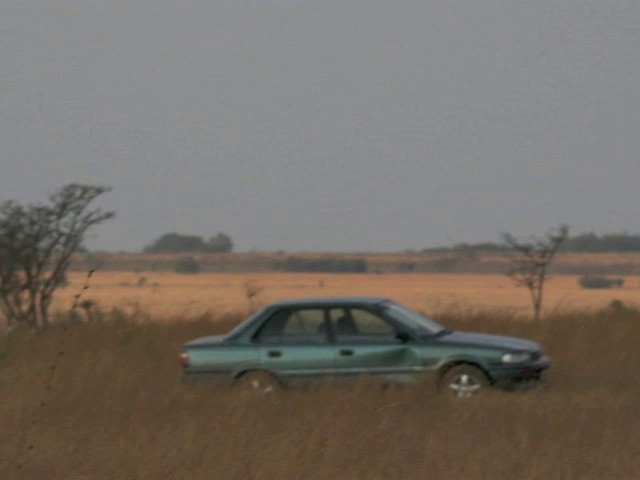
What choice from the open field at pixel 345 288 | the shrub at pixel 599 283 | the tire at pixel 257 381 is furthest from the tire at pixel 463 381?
the shrub at pixel 599 283

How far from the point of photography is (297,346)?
15250 millimetres

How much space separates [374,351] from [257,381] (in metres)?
1.30

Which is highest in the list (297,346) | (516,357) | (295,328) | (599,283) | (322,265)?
(322,265)

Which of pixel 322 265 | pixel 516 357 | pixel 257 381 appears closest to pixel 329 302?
pixel 257 381

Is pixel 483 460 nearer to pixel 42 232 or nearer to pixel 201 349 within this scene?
pixel 201 349

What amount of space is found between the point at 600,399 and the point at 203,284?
223 feet

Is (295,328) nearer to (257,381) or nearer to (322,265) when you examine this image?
(257,381)

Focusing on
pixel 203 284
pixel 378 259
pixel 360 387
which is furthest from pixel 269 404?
pixel 378 259

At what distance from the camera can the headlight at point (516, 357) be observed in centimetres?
1500

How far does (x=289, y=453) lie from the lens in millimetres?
10805

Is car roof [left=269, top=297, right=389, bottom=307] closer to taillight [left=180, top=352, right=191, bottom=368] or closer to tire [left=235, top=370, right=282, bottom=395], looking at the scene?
tire [left=235, top=370, right=282, bottom=395]

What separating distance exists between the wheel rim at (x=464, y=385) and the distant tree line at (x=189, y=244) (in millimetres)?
98733

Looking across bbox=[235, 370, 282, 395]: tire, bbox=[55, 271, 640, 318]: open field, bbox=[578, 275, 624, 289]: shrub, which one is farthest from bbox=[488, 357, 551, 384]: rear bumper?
bbox=[578, 275, 624, 289]: shrub

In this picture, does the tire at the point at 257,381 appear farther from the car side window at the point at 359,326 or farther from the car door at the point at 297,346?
the car side window at the point at 359,326
